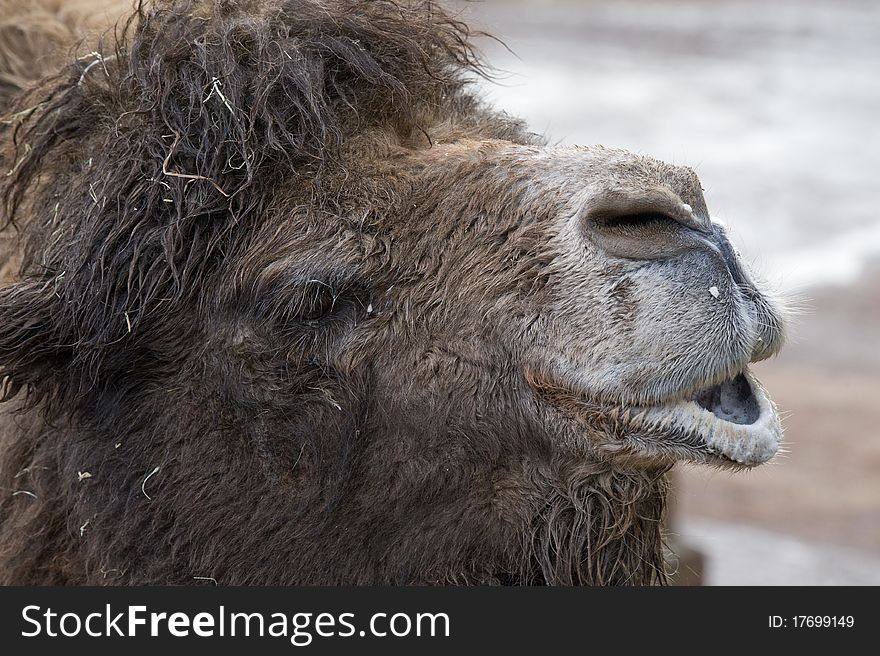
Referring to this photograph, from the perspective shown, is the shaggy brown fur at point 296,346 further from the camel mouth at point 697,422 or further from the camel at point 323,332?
the camel mouth at point 697,422

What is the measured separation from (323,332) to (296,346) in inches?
3.4

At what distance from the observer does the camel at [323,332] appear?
130 inches

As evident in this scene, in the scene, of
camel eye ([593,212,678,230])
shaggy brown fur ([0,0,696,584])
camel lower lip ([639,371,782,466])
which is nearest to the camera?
camel lower lip ([639,371,782,466])

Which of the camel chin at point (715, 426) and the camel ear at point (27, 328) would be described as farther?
the camel ear at point (27, 328)

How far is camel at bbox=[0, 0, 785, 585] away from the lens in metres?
3.31

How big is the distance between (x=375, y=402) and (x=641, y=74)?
14892 mm

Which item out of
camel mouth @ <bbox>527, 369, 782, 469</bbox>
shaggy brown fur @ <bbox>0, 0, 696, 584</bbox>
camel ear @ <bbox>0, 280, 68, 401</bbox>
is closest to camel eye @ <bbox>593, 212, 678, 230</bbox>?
shaggy brown fur @ <bbox>0, 0, 696, 584</bbox>

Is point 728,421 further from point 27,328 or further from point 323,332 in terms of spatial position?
point 27,328

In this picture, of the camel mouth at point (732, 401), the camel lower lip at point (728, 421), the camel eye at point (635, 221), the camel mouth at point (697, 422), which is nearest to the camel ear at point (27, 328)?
the camel mouth at point (697, 422)

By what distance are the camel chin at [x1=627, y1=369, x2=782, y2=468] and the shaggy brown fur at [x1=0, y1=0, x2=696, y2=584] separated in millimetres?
236

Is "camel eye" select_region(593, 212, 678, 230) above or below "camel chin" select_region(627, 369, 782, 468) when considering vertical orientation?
above

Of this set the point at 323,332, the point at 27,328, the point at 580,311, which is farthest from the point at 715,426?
the point at 27,328

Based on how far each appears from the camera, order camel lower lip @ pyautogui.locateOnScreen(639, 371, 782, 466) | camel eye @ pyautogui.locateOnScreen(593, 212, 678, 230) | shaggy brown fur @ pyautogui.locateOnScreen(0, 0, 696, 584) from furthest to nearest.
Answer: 1. shaggy brown fur @ pyautogui.locateOnScreen(0, 0, 696, 584)
2. camel eye @ pyautogui.locateOnScreen(593, 212, 678, 230)
3. camel lower lip @ pyautogui.locateOnScreen(639, 371, 782, 466)

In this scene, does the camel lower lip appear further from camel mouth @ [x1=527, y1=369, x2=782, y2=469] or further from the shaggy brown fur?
the shaggy brown fur
